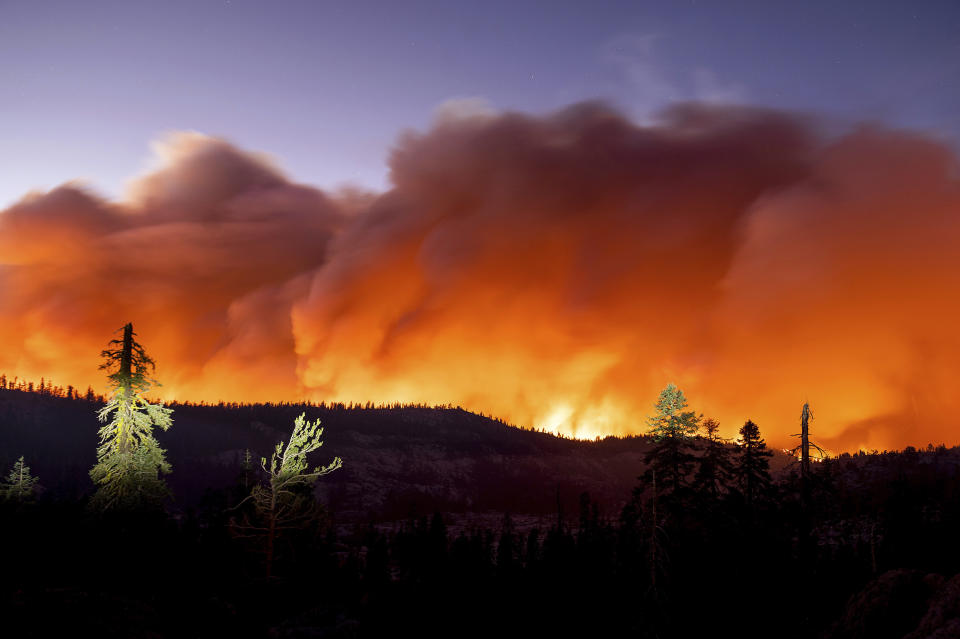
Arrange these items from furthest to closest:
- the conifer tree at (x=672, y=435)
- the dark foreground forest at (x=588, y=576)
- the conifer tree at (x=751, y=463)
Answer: the conifer tree at (x=751, y=463) < the conifer tree at (x=672, y=435) < the dark foreground forest at (x=588, y=576)

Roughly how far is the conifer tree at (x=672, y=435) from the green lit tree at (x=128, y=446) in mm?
29142

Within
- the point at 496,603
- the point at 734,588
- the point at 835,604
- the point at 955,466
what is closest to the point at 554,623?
the point at 496,603

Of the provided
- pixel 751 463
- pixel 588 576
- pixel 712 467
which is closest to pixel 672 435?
pixel 712 467

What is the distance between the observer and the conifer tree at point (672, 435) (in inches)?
1388

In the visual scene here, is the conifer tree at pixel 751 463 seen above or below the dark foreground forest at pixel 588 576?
above

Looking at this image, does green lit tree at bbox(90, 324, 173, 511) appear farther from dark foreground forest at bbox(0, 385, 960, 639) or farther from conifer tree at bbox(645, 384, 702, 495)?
conifer tree at bbox(645, 384, 702, 495)

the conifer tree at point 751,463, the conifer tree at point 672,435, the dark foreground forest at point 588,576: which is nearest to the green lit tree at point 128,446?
the dark foreground forest at point 588,576

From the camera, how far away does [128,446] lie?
37000 mm

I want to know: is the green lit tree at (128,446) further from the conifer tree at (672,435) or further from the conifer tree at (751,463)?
the conifer tree at (751,463)

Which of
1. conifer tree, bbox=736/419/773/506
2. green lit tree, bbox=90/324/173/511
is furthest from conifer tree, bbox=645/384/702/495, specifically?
green lit tree, bbox=90/324/173/511

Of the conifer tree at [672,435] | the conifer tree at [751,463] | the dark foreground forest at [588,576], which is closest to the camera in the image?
the dark foreground forest at [588,576]

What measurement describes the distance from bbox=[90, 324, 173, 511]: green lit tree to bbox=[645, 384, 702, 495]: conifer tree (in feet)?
95.6

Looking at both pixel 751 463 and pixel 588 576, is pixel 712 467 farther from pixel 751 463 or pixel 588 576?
pixel 588 576

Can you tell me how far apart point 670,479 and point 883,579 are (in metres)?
10.9
